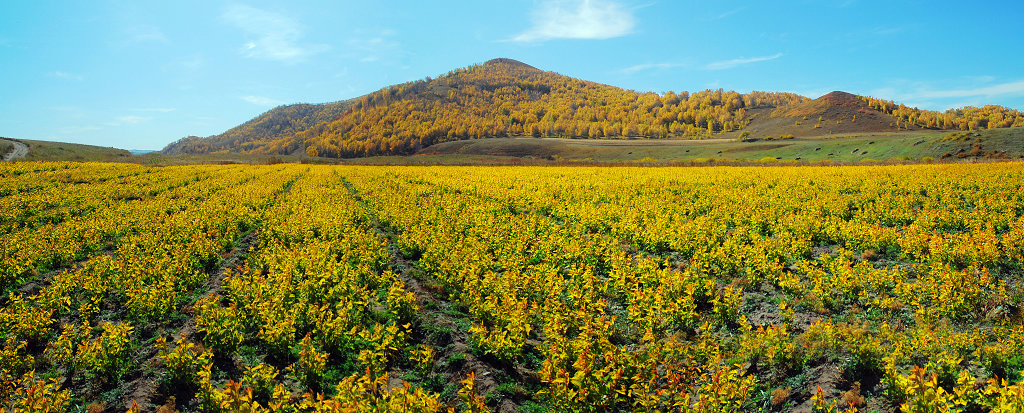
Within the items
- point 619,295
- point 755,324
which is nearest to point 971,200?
point 755,324

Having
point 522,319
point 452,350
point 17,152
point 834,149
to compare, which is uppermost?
point 17,152

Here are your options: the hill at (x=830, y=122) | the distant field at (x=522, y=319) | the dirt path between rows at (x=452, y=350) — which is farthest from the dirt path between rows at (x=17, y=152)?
the hill at (x=830, y=122)

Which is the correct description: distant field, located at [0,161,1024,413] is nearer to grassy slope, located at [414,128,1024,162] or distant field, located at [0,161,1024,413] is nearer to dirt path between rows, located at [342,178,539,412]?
dirt path between rows, located at [342,178,539,412]

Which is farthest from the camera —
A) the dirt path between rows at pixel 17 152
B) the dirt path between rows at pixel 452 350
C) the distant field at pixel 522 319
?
the dirt path between rows at pixel 17 152

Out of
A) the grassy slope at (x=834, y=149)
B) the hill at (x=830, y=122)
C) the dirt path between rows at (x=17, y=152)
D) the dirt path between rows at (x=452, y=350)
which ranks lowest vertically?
the dirt path between rows at (x=452, y=350)

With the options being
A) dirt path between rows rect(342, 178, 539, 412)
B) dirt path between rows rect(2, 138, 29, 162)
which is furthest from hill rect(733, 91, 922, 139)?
dirt path between rows rect(2, 138, 29, 162)

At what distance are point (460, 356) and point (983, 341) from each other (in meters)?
8.08

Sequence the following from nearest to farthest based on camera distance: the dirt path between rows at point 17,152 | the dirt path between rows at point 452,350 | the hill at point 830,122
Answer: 1. the dirt path between rows at point 452,350
2. the dirt path between rows at point 17,152
3. the hill at point 830,122

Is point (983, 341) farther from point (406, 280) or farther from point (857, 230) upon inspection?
point (406, 280)

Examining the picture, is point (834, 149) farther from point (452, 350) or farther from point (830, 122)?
point (830, 122)

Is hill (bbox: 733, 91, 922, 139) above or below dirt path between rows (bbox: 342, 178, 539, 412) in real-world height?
above

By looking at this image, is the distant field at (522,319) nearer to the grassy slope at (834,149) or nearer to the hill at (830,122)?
the grassy slope at (834,149)

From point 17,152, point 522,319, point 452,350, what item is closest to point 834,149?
point 522,319

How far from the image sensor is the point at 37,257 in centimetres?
1302
